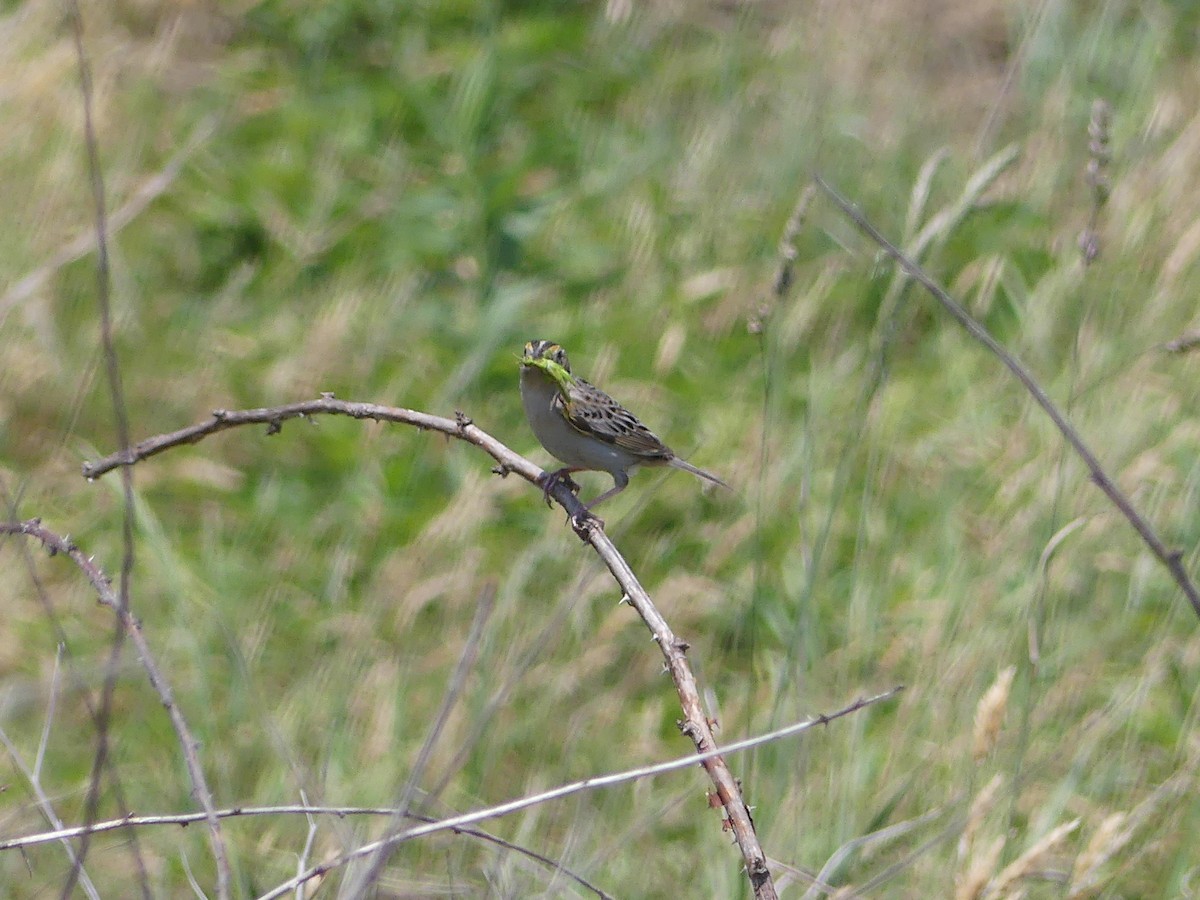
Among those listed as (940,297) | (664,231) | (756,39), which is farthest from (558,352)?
(756,39)

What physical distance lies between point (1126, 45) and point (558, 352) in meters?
5.61

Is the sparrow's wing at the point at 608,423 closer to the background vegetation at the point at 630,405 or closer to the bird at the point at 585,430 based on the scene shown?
the bird at the point at 585,430

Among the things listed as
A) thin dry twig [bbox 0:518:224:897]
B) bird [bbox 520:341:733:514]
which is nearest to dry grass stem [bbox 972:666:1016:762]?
thin dry twig [bbox 0:518:224:897]

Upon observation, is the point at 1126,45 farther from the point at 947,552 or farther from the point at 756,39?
the point at 947,552

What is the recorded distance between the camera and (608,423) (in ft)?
16.3

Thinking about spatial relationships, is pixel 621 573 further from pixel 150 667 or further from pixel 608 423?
pixel 608 423

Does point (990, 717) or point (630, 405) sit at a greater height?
point (630, 405)

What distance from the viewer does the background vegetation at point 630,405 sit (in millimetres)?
4383

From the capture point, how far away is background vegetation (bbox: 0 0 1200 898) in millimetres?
4383

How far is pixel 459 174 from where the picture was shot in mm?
8016

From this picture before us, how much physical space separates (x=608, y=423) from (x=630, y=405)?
5.73 feet

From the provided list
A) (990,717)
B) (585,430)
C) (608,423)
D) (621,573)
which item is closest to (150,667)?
(621,573)

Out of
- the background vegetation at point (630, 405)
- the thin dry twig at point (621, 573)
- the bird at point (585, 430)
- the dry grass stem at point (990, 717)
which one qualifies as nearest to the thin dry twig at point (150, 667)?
the thin dry twig at point (621, 573)

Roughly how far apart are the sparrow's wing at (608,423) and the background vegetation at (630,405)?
27 cm
